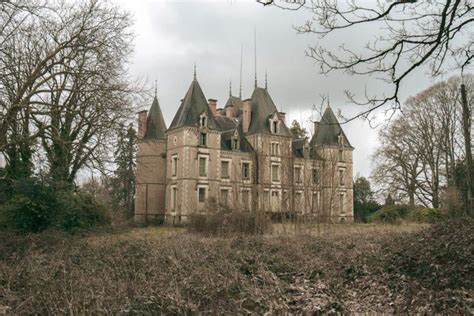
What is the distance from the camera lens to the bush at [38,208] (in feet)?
57.4

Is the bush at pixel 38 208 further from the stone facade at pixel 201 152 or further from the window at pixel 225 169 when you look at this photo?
the window at pixel 225 169

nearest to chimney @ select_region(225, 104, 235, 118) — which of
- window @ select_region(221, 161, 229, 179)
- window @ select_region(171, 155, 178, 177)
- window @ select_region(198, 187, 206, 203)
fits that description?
window @ select_region(221, 161, 229, 179)

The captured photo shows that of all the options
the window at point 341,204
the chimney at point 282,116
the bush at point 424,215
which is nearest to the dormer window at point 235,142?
the chimney at point 282,116

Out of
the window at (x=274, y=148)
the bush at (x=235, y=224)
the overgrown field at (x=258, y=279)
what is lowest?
the overgrown field at (x=258, y=279)

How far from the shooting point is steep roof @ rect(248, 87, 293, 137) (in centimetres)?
4172

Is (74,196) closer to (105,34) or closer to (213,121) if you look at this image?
(105,34)

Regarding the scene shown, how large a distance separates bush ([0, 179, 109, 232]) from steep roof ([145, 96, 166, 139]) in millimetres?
23090

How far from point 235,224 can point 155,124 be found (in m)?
24.8

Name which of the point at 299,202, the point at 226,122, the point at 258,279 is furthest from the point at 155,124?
the point at 258,279

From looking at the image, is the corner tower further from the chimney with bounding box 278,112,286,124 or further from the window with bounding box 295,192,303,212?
the window with bounding box 295,192,303,212

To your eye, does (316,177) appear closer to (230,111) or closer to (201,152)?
(201,152)

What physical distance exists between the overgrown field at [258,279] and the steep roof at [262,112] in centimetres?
2929

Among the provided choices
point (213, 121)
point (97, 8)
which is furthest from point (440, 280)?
point (213, 121)

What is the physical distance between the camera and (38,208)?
17750 millimetres
